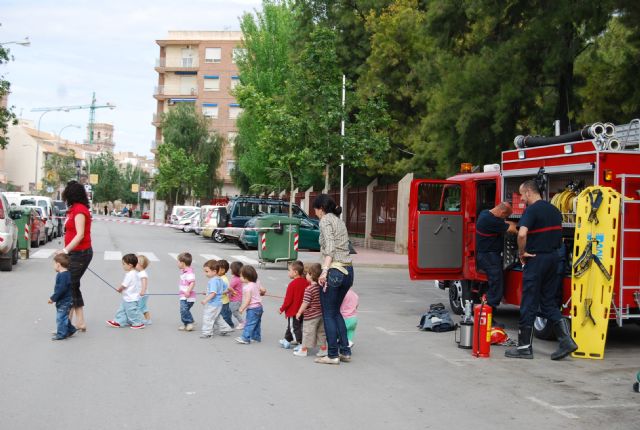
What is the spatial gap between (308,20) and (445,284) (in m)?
26.7

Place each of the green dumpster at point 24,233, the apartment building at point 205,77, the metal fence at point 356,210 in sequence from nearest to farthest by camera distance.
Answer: the green dumpster at point 24,233, the metal fence at point 356,210, the apartment building at point 205,77

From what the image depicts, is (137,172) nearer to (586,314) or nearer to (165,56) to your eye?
(165,56)

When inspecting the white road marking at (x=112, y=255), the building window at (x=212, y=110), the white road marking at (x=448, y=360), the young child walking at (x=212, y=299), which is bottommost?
the white road marking at (x=448, y=360)

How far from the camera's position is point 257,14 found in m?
46.4

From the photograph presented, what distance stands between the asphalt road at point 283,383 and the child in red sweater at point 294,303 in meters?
0.37

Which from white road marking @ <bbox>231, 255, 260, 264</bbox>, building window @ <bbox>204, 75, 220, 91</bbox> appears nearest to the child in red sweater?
white road marking @ <bbox>231, 255, 260, 264</bbox>

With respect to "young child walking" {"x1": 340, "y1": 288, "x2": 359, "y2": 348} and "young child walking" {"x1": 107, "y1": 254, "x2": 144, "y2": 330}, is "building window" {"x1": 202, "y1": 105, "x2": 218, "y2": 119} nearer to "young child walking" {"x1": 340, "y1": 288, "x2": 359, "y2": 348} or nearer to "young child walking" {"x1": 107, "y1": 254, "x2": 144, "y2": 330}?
"young child walking" {"x1": 107, "y1": 254, "x2": 144, "y2": 330}

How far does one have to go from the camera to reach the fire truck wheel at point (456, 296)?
1398cm

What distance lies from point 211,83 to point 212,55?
3.29m

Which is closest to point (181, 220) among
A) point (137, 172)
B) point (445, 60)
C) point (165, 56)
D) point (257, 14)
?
point (257, 14)

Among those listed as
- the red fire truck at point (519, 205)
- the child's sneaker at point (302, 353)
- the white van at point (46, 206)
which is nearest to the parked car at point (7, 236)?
the red fire truck at point (519, 205)

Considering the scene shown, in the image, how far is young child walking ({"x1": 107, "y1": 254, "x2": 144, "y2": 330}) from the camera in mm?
10728

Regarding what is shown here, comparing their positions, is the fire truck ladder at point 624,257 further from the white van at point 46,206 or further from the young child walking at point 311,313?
the white van at point 46,206

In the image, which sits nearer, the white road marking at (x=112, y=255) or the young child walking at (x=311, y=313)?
the young child walking at (x=311, y=313)
